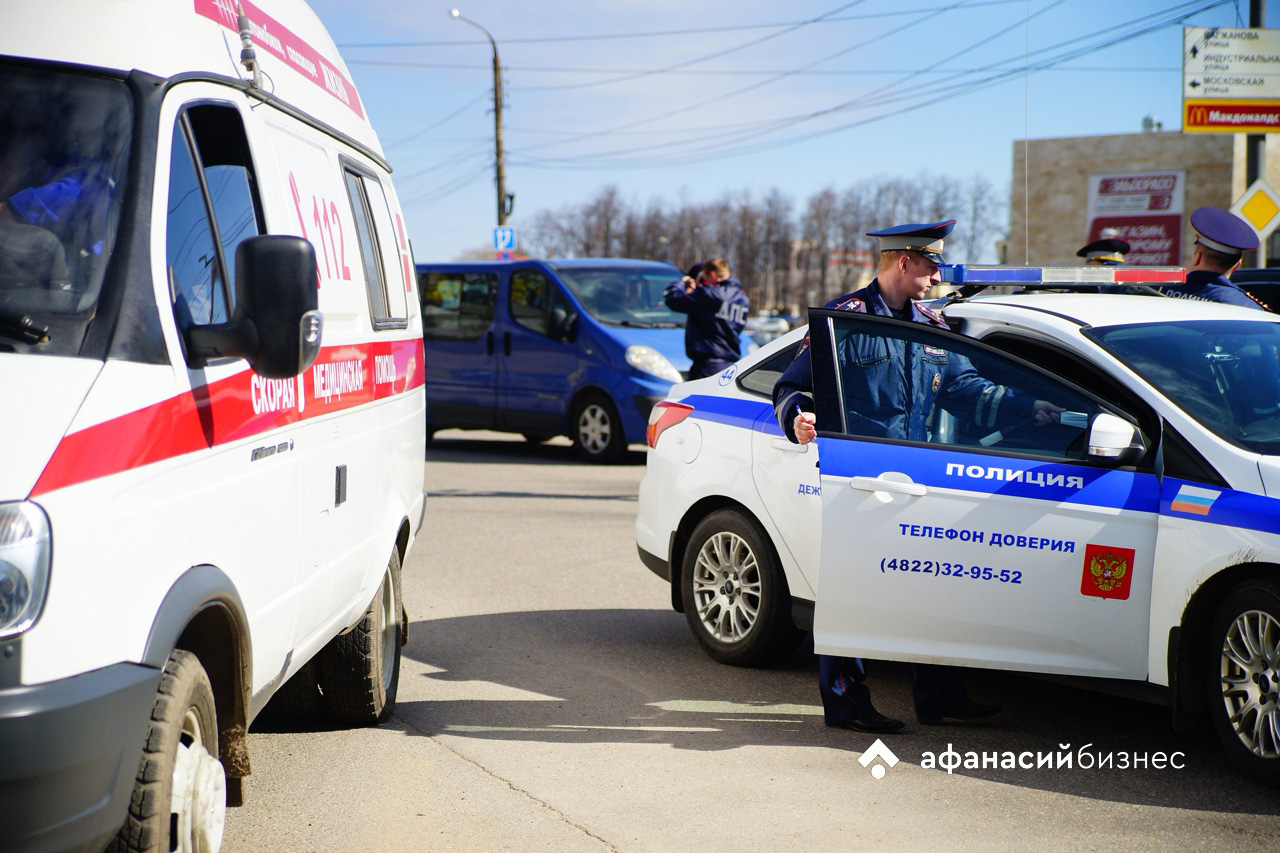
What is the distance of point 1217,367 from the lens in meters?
4.62

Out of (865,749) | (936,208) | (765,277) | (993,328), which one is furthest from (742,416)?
(765,277)

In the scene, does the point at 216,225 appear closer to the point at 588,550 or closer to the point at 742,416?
the point at 742,416

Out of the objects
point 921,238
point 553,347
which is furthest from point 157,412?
point 553,347

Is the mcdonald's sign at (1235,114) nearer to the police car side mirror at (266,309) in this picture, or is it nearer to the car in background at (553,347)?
the car in background at (553,347)

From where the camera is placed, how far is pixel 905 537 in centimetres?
453

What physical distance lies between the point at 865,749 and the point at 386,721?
6.11 ft

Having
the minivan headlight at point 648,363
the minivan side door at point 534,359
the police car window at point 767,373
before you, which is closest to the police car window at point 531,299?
the minivan side door at point 534,359

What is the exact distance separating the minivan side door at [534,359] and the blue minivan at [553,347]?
1cm

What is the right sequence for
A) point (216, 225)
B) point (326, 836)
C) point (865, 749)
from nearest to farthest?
point (216, 225), point (326, 836), point (865, 749)

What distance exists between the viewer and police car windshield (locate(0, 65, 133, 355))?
2.78 m

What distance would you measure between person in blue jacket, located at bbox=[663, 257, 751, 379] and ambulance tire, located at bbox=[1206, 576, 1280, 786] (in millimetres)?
7495

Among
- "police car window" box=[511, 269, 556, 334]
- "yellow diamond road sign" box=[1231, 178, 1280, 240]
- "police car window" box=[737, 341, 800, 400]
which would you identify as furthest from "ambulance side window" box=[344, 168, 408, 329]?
"yellow diamond road sign" box=[1231, 178, 1280, 240]

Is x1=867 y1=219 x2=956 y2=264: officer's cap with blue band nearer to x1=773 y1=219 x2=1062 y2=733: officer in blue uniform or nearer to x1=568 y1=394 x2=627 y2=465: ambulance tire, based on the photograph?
x1=773 y1=219 x2=1062 y2=733: officer in blue uniform

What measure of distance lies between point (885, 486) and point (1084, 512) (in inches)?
26.4
